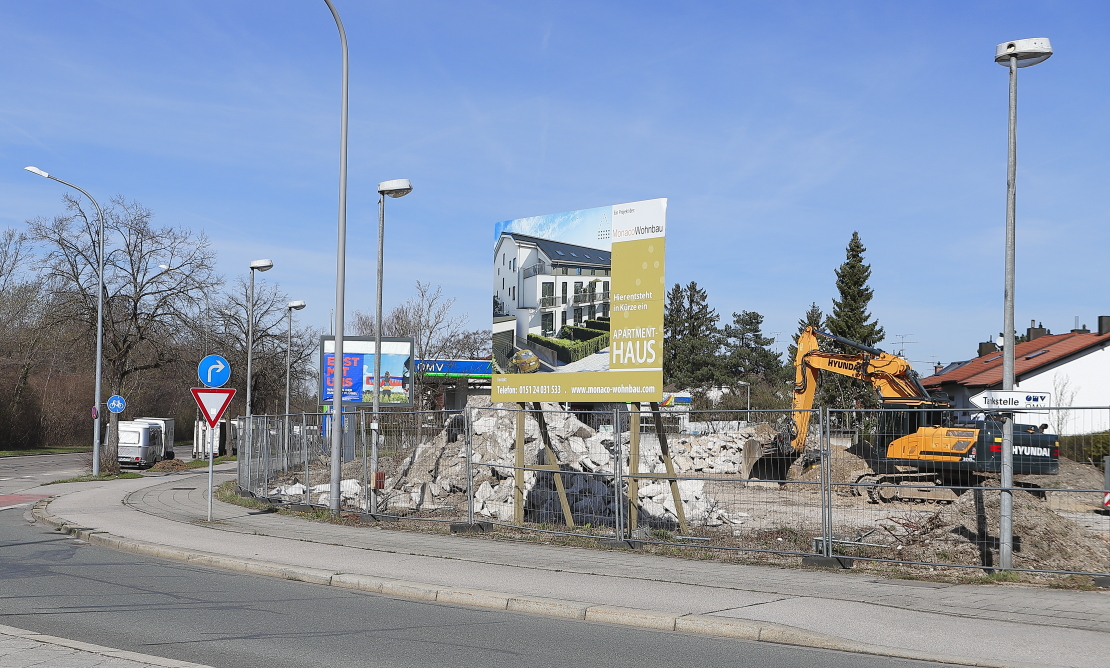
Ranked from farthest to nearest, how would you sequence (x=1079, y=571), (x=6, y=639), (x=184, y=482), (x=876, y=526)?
1. (x=184, y=482)
2. (x=876, y=526)
3. (x=1079, y=571)
4. (x=6, y=639)

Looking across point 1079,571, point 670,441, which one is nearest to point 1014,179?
point 1079,571

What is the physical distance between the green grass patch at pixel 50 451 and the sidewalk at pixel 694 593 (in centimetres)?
4120

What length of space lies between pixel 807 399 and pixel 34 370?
175ft

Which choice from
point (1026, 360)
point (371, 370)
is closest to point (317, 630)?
point (371, 370)

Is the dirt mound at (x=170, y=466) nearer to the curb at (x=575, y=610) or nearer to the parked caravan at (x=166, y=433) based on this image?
the parked caravan at (x=166, y=433)

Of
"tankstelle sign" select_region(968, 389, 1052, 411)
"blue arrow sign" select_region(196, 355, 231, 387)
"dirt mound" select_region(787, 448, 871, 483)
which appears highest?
"blue arrow sign" select_region(196, 355, 231, 387)

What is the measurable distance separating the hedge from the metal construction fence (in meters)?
0.99

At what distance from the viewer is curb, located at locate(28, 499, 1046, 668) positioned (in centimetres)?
771

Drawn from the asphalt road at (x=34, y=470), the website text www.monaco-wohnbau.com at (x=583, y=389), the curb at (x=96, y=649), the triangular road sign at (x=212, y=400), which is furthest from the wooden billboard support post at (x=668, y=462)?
the asphalt road at (x=34, y=470)

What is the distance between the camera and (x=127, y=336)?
42688 mm

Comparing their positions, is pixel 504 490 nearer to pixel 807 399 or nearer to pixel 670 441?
pixel 670 441

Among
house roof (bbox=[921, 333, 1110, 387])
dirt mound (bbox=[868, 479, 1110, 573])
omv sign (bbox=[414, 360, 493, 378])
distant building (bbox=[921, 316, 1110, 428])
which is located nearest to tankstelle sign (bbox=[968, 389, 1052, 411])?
dirt mound (bbox=[868, 479, 1110, 573])

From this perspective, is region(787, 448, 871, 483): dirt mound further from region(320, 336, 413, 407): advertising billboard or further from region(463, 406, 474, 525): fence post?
region(320, 336, 413, 407): advertising billboard

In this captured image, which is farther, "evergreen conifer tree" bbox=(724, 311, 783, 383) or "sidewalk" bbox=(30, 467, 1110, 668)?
"evergreen conifer tree" bbox=(724, 311, 783, 383)
